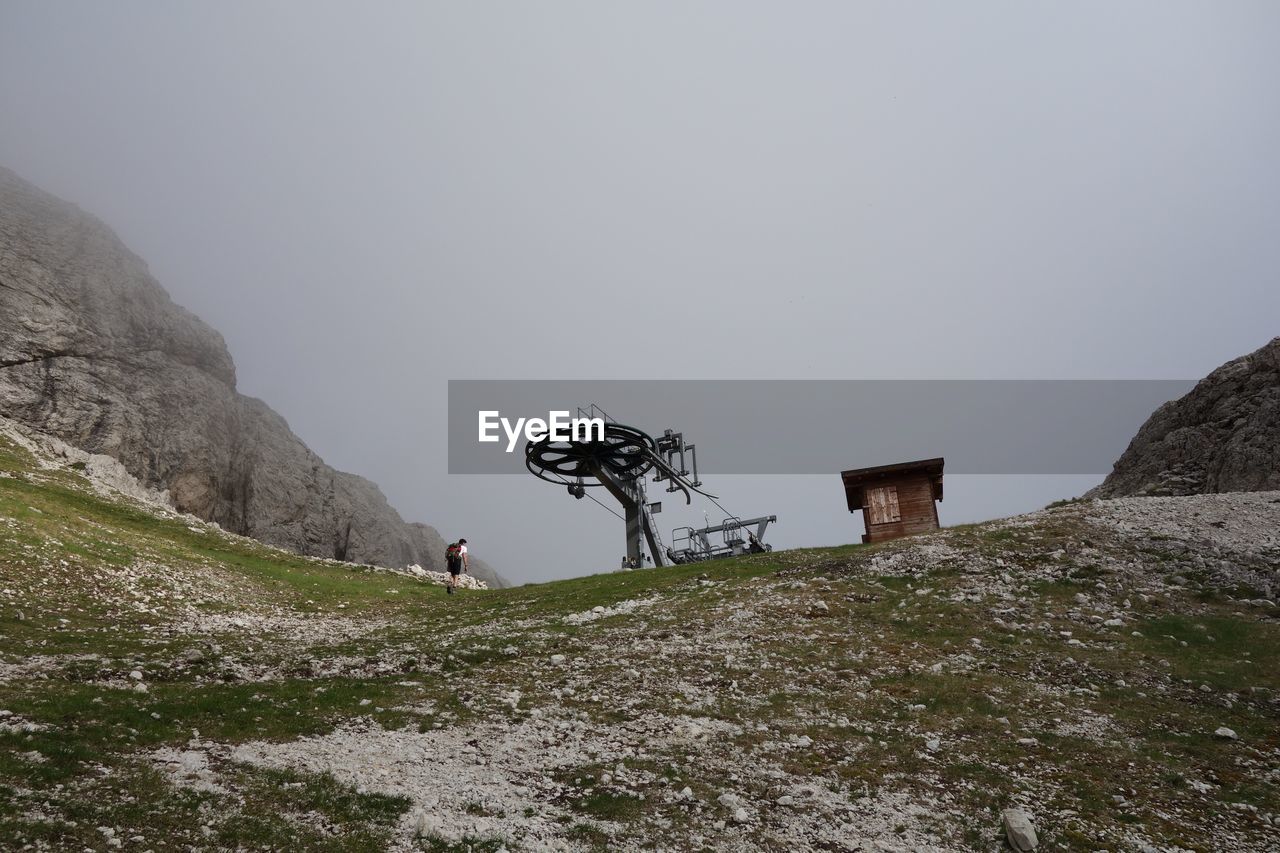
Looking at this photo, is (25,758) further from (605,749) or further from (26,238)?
(26,238)

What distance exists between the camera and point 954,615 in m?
23.2

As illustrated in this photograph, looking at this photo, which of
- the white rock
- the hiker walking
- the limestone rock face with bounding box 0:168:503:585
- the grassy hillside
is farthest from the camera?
the limestone rock face with bounding box 0:168:503:585

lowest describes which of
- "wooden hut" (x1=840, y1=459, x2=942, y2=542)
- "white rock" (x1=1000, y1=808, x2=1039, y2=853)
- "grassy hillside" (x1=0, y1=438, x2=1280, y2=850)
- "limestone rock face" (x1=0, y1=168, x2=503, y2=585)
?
"white rock" (x1=1000, y1=808, x2=1039, y2=853)

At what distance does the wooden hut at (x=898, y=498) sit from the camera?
1638 inches

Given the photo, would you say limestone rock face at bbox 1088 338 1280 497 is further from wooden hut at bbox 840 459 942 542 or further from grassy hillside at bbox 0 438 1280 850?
wooden hut at bbox 840 459 942 542

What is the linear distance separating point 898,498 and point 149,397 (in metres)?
75.9

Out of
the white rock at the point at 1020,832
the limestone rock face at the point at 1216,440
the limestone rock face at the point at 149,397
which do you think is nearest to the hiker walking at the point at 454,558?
the white rock at the point at 1020,832

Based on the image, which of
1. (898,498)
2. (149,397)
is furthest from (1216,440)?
(149,397)

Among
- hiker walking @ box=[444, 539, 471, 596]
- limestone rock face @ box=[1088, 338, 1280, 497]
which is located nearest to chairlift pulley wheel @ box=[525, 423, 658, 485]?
hiker walking @ box=[444, 539, 471, 596]

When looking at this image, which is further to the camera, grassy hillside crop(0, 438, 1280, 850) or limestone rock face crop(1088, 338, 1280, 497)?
limestone rock face crop(1088, 338, 1280, 497)

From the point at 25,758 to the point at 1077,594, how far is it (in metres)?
26.9

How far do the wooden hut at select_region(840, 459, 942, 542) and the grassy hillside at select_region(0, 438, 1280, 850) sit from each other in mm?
10215

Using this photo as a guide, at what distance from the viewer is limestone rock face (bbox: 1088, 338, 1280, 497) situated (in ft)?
139

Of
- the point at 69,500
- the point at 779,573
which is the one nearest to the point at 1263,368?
the point at 779,573
